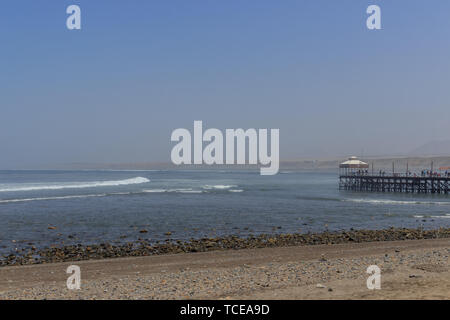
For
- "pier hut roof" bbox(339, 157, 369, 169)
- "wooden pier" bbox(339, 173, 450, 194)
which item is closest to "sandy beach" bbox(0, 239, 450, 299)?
"wooden pier" bbox(339, 173, 450, 194)

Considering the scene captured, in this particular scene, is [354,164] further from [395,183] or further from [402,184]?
[395,183]

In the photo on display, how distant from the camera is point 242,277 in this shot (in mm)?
11781

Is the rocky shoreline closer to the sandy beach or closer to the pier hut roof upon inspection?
the sandy beach

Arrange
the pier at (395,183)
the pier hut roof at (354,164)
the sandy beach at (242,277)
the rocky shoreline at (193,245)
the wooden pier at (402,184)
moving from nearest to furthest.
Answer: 1. the sandy beach at (242,277)
2. the rocky shoreline at (193,245)
3. the wooden pier at (402,184)
4. the pier at (395,183)
5. the pier hut roof at (354,164)

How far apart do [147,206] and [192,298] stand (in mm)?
31261

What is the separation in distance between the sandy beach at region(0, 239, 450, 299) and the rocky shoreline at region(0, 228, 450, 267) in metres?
1.21

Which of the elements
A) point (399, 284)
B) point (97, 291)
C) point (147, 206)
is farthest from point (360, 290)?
point (147, 206)

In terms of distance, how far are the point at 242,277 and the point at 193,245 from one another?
8431 millimetres

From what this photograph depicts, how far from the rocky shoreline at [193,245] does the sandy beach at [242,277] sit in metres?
1.21

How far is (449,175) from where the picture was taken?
63406mm

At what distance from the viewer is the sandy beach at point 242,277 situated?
377 inches

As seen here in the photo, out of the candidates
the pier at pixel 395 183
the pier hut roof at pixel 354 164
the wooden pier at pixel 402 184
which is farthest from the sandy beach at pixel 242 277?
the pier hut roof at pixel 354 164

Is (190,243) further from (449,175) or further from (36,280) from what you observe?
(449,175)

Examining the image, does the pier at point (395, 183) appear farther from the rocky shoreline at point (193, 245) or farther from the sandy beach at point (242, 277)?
the sandy beach at point (242, 277)
